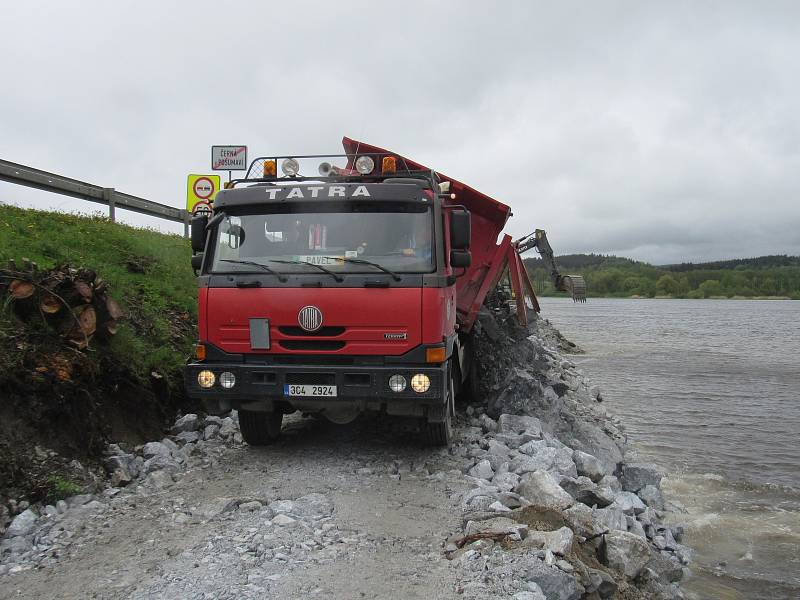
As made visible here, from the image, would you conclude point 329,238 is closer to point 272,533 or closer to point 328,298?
point 328,298

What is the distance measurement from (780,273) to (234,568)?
156 m

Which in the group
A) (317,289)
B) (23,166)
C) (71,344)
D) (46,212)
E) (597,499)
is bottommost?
(597,499)

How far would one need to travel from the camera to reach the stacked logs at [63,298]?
20.4ft

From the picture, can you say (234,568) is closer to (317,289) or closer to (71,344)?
(317,289)

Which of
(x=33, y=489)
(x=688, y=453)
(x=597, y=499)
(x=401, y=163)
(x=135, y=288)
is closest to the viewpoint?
(x=33, y=489)

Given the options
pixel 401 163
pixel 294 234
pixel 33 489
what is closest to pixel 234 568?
pixel 33 489

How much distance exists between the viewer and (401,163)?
7.64 metres

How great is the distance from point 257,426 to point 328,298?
1819mm

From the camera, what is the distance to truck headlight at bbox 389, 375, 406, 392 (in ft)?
19.1

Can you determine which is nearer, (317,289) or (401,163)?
(317,289)

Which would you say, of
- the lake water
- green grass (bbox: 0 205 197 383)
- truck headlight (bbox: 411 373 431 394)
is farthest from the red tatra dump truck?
the lake water

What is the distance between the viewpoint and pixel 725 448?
34.9ft

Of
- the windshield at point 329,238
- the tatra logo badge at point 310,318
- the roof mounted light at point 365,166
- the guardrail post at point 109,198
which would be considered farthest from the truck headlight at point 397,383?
the guardrail post at point 109,198

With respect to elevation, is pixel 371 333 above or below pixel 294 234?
below
